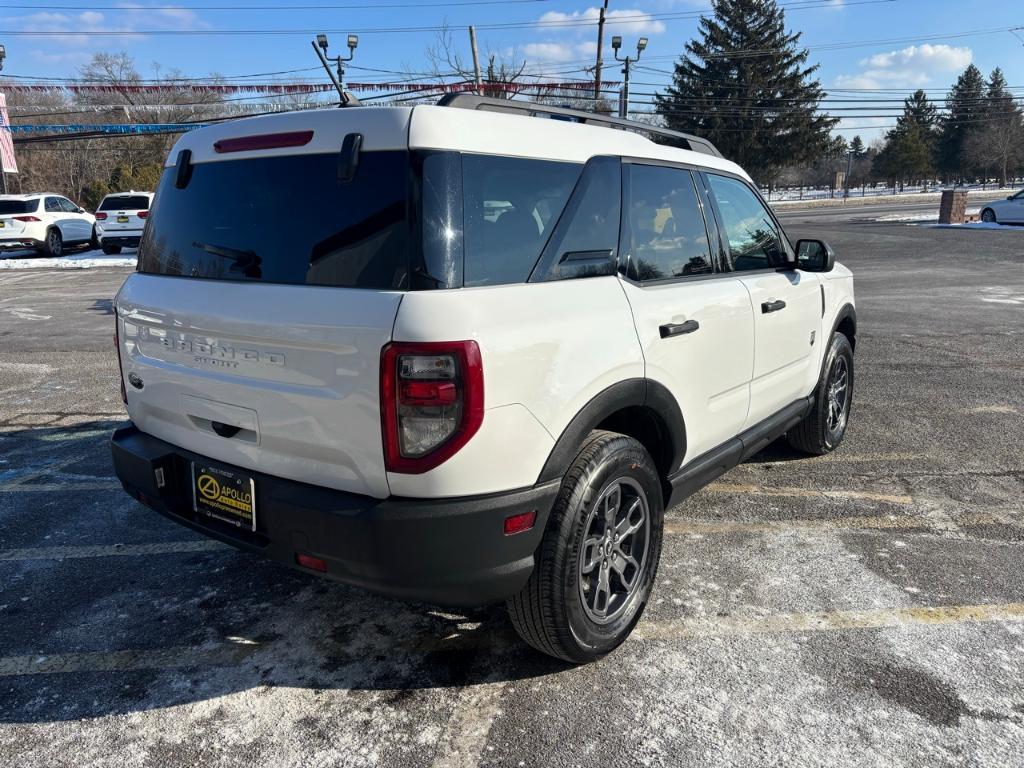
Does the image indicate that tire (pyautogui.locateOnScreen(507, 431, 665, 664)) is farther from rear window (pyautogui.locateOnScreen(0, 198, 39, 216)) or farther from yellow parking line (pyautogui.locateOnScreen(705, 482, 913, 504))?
rear window (pyautogui.locateOnScreen(0, 198, 39, 216))

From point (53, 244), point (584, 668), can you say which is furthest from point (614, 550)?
point (53, 244)

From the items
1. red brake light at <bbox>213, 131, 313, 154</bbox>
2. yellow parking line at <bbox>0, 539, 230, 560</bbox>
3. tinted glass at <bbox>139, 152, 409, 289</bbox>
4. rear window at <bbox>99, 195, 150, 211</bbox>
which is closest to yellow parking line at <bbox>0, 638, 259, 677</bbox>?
yellow parking line at <bbox>0, 539, 230, 560</bbox>

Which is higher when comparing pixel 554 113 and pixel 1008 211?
pixel 1008 211

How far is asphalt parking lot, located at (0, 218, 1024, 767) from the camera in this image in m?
2.36

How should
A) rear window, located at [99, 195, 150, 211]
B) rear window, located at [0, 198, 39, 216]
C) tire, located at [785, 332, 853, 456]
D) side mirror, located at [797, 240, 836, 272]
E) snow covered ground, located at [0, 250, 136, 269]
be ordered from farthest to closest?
rear window, located at [99, 195, 150, 211] → rear window, located at [0, 198, 39, 216] → snow covered ground, located at [0, 250, 136, 269] → tire, located at [785, 332, 853, 456] → side mirror, located at [797, 240, 836, 272]

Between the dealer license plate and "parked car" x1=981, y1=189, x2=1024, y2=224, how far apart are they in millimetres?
28961

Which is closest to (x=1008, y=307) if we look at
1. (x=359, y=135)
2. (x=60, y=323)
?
(x=359, y=135)

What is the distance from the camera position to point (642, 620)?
3.08 m

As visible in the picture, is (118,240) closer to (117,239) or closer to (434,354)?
(117,239)

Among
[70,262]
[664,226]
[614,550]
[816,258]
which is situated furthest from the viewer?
[70,262]

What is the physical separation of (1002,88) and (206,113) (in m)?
78.2

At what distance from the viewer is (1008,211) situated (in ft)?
82.1

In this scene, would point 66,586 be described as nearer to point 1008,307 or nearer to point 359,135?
point 359,135

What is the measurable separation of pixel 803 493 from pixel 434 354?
122 inches
